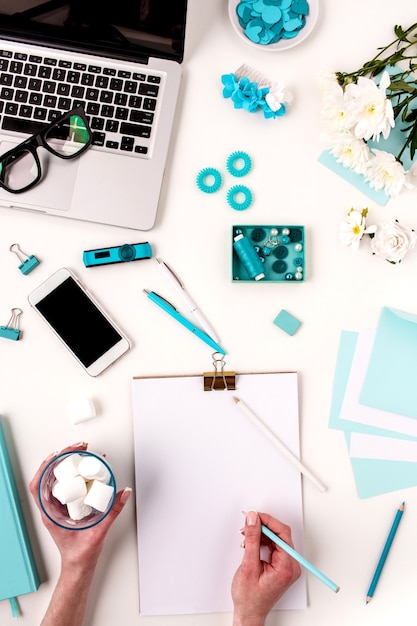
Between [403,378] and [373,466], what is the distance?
15 centimetres

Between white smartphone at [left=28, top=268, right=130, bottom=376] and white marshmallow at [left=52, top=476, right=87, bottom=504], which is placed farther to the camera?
white smartphone at [left=28, top=268, right=130, bottom=376]

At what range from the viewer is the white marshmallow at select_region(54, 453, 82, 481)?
80 centimetres

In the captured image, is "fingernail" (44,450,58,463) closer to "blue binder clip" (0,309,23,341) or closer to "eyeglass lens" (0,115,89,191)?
"blue binder clip" (0,309,23,341)

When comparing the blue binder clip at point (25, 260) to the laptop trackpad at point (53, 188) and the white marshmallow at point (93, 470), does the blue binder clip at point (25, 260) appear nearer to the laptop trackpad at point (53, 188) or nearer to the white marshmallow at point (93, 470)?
the laptop trackpad at point (53, 188)

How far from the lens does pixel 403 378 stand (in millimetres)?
971

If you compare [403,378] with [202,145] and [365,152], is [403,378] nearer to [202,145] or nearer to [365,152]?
[365,152]

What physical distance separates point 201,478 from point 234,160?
0.53m

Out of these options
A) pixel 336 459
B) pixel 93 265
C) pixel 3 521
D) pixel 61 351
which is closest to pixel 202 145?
pixel 93 265

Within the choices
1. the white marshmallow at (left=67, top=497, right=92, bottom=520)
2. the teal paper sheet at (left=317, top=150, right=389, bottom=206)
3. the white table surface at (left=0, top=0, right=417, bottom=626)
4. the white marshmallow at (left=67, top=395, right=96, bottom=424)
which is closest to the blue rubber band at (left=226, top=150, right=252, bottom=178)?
the white table surface at (left=0, top=0, right=417, bottom=626)

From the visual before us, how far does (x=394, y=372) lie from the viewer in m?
0.97

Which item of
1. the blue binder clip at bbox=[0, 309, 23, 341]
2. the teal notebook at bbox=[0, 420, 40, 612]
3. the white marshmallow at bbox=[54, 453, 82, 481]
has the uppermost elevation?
the blue binder clip at bbox=[0, 309, 23, 341]

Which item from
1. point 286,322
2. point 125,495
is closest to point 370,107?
point 286,322

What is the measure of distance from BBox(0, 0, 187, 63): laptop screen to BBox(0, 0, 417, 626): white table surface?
0.07 meters

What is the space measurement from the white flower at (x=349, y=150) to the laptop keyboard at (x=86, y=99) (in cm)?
29
